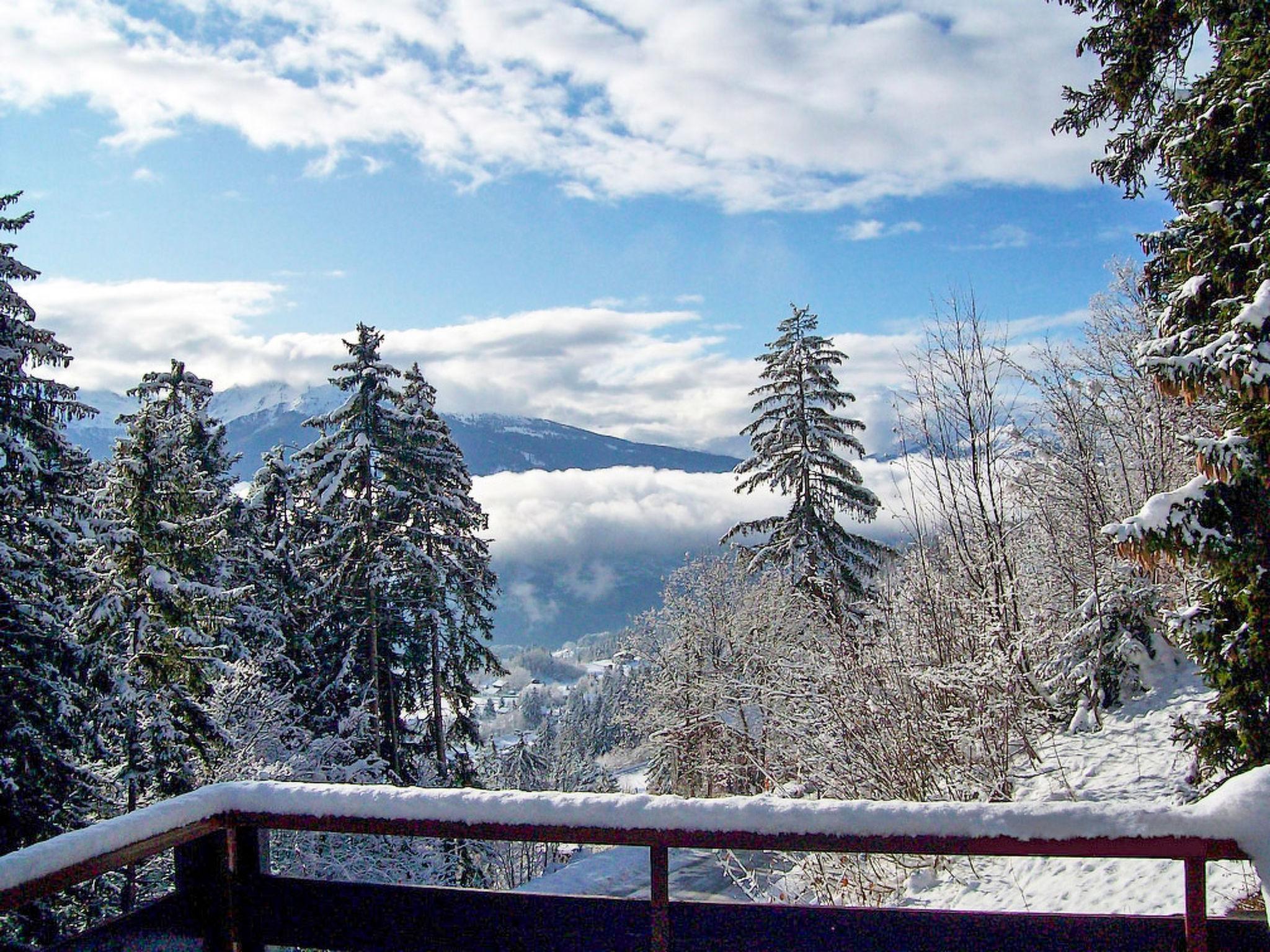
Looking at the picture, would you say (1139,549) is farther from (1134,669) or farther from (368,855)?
(368,855)

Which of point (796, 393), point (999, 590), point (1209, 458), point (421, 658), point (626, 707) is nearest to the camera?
point (1209, 458)

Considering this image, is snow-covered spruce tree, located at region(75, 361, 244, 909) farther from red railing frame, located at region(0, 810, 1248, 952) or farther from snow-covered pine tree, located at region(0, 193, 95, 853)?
red railing frame, located at region(0, 810, 1248, 952)

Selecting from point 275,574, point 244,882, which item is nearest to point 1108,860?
point 244,882

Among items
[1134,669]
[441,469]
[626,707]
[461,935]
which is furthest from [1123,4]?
[626,707]

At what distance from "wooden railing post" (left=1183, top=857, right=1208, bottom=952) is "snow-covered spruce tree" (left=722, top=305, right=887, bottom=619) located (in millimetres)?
20276

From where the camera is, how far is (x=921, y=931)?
2189mm

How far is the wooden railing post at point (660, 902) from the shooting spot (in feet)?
7.50

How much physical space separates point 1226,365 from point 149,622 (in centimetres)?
1484

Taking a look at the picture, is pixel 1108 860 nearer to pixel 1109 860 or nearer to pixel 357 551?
pixel 1109 860

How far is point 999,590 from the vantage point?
33.8 ft

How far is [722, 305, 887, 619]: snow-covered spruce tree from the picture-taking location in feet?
73.3

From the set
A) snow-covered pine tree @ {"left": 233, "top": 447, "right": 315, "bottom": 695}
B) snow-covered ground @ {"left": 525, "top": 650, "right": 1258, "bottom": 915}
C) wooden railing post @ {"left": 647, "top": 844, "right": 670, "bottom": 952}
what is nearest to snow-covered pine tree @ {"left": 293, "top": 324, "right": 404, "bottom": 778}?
snow-covered pine tree @ {"left": 233, "top": 447, "right": 315, "bottom": 695}

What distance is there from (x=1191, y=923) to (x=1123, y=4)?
27.4 feet

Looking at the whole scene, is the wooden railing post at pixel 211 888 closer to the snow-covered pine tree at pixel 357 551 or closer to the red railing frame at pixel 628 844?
the red railing frame at pixel 628 844
